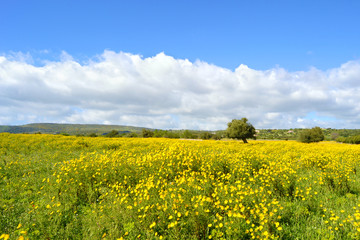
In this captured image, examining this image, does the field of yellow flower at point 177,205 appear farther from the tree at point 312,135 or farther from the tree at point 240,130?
the tree at point 312,135

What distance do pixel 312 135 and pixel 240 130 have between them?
2523cm

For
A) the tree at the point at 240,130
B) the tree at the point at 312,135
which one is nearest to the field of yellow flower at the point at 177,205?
the tree at the point at 240,130

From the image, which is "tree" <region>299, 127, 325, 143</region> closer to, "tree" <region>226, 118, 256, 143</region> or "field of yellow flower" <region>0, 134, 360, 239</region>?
"tree" <region>226, 118, 256, 143</region>

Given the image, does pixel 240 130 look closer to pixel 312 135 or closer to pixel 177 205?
pixel 312 135

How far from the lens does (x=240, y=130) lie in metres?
42.8

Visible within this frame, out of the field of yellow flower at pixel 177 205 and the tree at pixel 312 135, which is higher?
the tree at pixel 312 135

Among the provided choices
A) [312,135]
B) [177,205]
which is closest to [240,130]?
[312,135]

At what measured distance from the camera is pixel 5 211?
5.83 m

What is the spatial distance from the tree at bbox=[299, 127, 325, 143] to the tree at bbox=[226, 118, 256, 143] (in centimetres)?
2008

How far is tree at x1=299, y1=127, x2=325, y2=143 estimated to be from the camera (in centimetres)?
5251

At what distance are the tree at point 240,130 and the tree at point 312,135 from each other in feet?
65.9

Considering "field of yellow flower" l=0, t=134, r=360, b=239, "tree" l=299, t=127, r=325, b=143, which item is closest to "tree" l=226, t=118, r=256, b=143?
"tree" l=299, t=127, r=325, b=143

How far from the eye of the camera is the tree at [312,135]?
52506 mm

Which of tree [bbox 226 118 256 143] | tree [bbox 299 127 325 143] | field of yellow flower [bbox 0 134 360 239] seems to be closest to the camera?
field of yellow flower [bbox 0 134 360 239]
